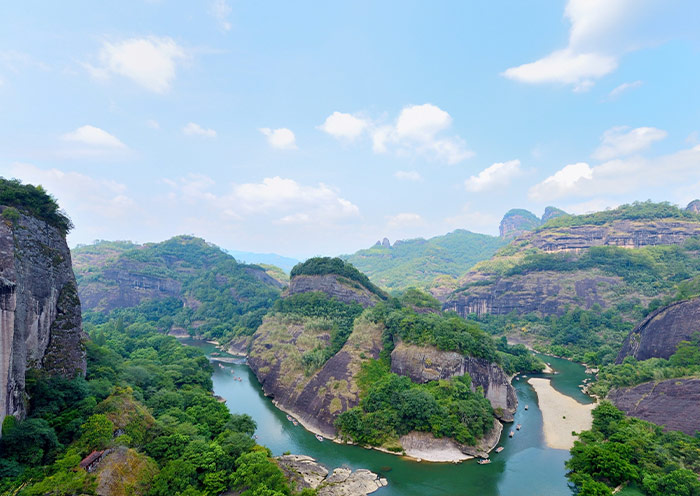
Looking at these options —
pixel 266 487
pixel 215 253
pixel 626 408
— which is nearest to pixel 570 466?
pixel 626 408

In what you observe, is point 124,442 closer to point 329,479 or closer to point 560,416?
point 329,479

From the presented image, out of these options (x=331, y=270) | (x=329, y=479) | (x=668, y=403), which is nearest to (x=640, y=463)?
(x=668, y=403)

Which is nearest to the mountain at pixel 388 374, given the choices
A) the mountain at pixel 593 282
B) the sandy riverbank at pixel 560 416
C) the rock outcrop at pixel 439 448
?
the rock outcrop at pixel 439 448

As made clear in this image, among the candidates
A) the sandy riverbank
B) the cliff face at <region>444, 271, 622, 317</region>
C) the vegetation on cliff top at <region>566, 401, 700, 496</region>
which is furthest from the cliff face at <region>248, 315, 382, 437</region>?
the cliff face at <region>444, 271, 622, 317</region>

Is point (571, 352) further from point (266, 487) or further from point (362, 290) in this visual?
point (266, 487)

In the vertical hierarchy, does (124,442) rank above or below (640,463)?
above

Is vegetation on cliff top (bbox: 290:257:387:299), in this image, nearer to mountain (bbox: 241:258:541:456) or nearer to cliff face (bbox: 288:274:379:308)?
cliff face (bbox: 288:274:379:308)

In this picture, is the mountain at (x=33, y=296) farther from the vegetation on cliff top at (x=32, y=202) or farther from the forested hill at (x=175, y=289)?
the forested hill at (x=175, y=289)
